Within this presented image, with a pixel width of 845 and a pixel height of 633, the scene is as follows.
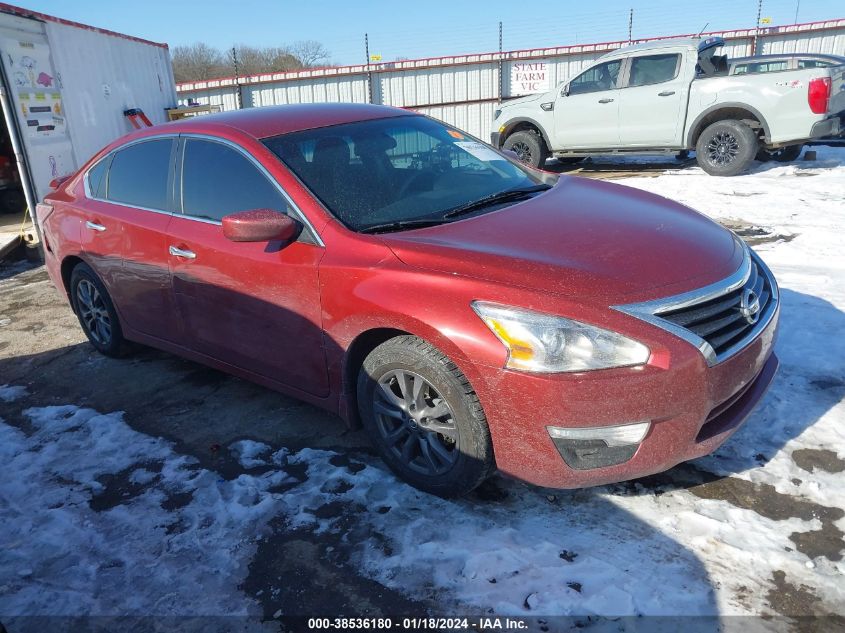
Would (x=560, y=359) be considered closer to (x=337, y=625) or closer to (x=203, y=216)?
(x=337, y=625)

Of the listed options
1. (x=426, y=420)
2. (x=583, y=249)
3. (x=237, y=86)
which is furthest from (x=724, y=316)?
(x=237, y=86)

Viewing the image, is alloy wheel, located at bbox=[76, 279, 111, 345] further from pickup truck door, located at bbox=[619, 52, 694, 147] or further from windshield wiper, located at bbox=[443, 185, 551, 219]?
pickup truck door, located at bbox=[619, 52, 694, 147]

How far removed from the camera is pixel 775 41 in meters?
14.8

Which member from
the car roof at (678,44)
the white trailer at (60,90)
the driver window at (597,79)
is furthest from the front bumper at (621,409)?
the driver window at (597,79)

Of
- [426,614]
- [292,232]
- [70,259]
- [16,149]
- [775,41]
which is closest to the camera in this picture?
[426,614]

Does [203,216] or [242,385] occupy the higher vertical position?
[203,216]

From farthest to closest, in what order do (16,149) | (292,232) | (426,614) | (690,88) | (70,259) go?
(690,88)
(16,149)
(70,259)
(292,232)
(426,614)

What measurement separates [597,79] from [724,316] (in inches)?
361

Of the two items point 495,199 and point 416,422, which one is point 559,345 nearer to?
point 416,422

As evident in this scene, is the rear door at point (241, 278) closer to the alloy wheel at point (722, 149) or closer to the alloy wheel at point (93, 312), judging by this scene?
the alloy wheel at point (93, 312)

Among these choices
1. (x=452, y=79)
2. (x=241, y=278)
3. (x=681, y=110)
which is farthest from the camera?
(x=452, y=79)

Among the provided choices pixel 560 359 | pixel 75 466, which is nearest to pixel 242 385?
pixel 75 466

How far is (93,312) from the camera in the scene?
4699mm

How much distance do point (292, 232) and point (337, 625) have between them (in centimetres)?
171
